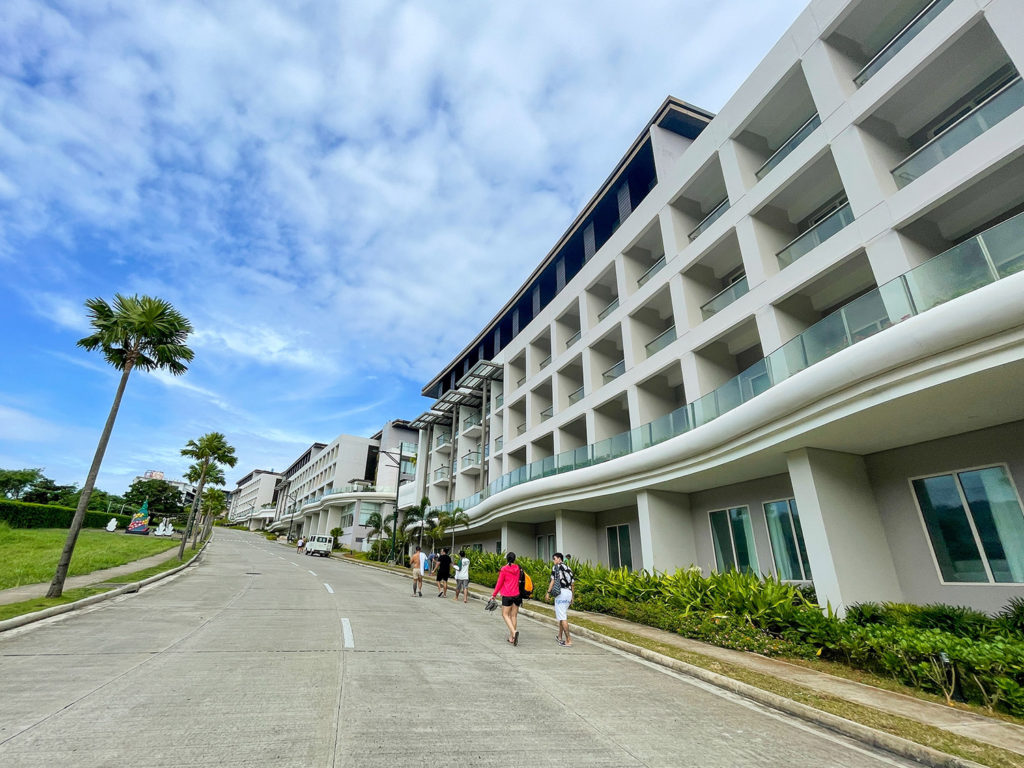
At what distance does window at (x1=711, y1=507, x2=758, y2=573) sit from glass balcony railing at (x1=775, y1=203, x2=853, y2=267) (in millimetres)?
8374

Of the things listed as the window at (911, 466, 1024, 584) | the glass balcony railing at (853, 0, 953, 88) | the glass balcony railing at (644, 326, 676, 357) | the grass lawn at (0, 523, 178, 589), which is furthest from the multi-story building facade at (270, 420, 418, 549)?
the glass balcony railing at (853, 0, 953, 88)

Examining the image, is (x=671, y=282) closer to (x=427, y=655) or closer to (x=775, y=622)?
(x=775, y=622)

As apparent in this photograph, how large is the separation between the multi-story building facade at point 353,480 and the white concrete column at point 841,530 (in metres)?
45.0

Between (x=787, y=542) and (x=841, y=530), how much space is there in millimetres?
3156

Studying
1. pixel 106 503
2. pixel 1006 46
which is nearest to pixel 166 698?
pixel 1006 46

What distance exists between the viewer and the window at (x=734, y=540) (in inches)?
632

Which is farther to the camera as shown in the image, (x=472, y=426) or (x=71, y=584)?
(x=472, y=426)

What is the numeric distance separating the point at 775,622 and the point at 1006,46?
13492mm

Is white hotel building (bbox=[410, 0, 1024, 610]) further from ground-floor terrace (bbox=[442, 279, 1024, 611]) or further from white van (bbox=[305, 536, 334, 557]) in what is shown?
white van (bbox=[305, 536, 334, 557])

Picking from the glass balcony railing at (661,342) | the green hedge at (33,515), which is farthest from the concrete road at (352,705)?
the green hedge at (33,515)

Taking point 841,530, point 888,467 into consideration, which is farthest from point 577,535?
point 888,467

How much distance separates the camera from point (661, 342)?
1988 centimetres

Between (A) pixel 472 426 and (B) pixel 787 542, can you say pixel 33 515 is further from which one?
(B) pixel 787 542

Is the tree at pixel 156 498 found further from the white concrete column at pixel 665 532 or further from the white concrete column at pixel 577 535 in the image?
the white concrete column at pixel 665 532
